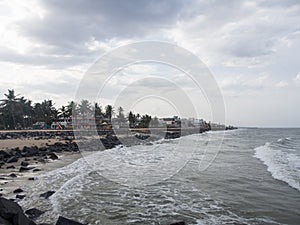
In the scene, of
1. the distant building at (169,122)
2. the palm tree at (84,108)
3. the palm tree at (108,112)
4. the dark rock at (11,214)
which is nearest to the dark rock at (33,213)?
the dark rock at (11,214)

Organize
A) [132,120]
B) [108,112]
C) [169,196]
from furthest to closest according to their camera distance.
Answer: [132,120] < [108,112] < [169,196]

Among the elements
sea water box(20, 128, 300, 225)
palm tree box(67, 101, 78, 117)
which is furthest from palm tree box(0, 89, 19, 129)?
sea water box(20, 128, 300, 225)

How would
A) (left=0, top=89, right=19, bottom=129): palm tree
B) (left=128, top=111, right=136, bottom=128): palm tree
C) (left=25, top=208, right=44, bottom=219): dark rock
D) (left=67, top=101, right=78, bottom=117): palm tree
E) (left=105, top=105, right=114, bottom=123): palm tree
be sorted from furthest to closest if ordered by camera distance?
1. (left=128, top=111, right=136, bottom=128): palm tree
2. (left=105, top=105, right=114, bottom=123): palm tree
3. (left=67, top=101, right=78, bottom=117): palm tree
4. (left=0, top=89, right=19, bottom=129): palm tree
5. (left=25, top=208, right=44, bottom=219): dark rock

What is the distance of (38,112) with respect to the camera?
65250mm

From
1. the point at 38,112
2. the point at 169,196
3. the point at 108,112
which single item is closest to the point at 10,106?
the point at 38,112

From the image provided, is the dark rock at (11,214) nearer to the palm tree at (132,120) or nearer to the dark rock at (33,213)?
the dark rock at (33,213)

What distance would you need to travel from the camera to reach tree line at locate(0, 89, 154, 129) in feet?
186

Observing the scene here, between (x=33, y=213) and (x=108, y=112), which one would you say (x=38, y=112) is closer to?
(x=108, y=112)

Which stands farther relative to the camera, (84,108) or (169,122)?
(169,122)

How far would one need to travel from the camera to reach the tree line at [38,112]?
56.8 meters

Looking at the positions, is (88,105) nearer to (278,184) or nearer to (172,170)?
(172,170)

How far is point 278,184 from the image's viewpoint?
37.1 feet

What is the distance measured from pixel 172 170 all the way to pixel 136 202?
6726 millimetres

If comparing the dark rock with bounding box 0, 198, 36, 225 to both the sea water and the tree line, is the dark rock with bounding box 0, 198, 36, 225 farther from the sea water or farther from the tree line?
the tree line
